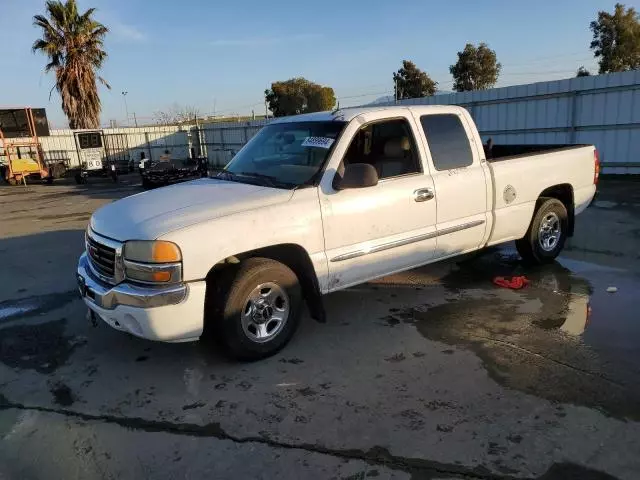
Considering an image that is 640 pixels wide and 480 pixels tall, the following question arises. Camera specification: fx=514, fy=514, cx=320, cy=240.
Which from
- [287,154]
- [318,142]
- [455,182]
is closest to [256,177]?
[287,154]

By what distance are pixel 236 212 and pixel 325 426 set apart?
161 cm

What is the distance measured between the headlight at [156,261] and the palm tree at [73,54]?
2982cm

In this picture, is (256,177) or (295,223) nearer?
(295,223)

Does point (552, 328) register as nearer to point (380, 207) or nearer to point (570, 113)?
point (380, 207)

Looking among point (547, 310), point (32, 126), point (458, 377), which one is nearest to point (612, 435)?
point (458, 377)

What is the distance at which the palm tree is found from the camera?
28766mm

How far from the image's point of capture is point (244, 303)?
3787 millimetres

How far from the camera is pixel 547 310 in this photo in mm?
4875

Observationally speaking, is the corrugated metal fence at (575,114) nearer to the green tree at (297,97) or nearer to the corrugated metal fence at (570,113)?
the corrugated metal fence at (570,113)

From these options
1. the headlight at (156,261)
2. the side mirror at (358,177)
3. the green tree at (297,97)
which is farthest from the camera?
the green tree at (297,97)

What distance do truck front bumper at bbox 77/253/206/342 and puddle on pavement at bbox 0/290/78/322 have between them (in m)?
2.18

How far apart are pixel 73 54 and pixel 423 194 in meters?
30.1

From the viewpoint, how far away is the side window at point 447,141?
4.90m

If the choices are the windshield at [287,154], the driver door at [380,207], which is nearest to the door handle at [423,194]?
the driver door at [380,207]
